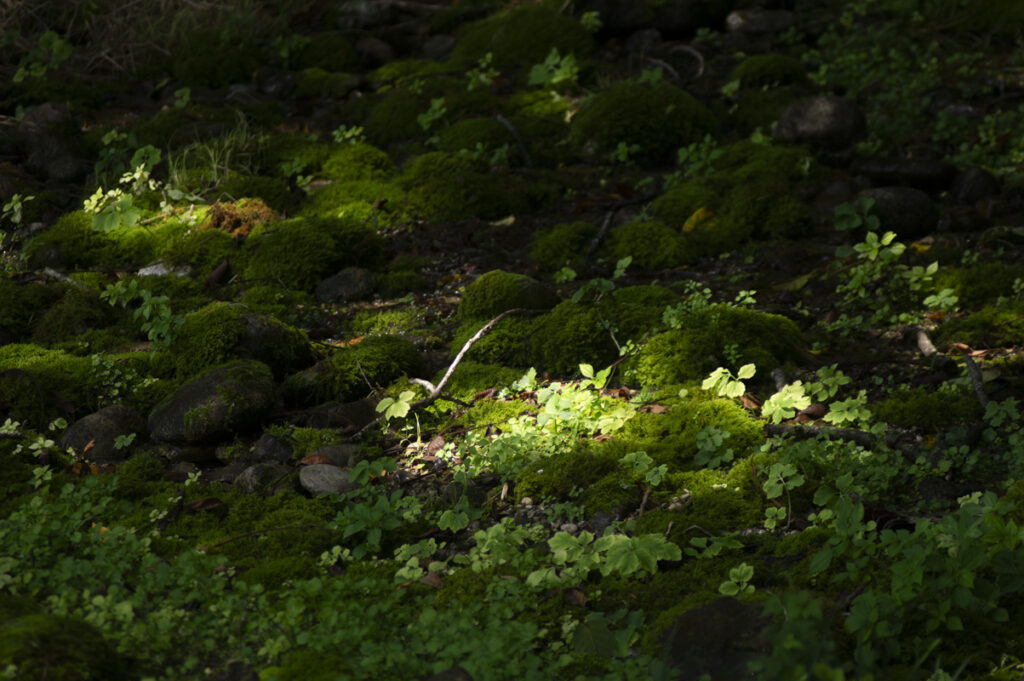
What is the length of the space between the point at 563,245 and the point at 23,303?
3.68 meters

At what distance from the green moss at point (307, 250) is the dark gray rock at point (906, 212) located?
12.1ft

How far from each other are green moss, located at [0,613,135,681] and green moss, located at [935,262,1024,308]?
184 inches

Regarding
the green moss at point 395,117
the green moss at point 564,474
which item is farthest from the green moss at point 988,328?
the green moss at point 395,117

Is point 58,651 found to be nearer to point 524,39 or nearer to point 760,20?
point 524,39

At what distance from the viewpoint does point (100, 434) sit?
413 cm

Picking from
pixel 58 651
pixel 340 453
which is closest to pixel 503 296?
pixel 340 453

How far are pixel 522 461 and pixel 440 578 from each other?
0.86 metres

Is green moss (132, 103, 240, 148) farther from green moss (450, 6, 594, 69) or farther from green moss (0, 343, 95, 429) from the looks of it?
green moss (0, 343, 95, 429)

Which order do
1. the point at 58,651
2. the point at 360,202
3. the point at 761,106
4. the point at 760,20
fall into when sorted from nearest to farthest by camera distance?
the point at 58,651 < the point at 360,202 < the point at 761,106 < the point at 760,20

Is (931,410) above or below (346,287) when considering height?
above

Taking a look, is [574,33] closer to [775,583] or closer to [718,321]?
[718,321]

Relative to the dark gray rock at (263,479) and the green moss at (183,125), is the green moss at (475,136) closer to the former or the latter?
the green moss at (183,125)

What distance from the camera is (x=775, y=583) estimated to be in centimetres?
275

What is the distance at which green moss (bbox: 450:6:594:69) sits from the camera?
32.6 feet
